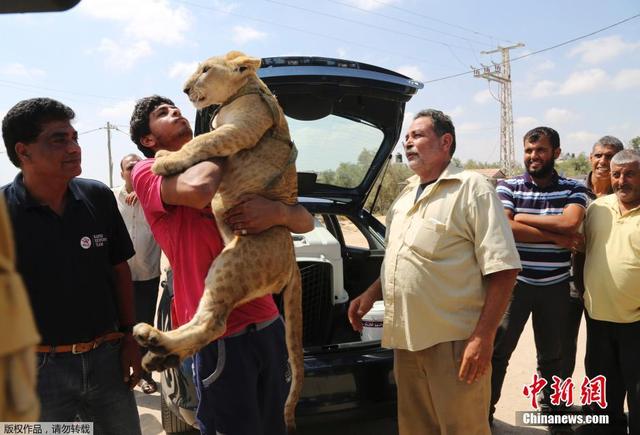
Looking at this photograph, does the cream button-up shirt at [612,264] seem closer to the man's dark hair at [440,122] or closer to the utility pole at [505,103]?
the man's dark hair at [440,122]

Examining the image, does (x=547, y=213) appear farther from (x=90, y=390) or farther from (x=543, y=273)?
(x=90, y=390)

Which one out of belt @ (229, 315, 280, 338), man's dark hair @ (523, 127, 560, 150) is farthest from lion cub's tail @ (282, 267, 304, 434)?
man's dark hair @ (523, 127, 560, 150)

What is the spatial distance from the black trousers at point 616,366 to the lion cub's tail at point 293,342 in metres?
2.58

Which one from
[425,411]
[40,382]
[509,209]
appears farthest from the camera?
[509,209]

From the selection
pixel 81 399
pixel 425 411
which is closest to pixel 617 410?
pixel 425 411

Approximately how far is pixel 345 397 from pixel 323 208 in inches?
71.6

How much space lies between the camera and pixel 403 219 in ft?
9.19

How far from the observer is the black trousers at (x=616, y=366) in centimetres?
331

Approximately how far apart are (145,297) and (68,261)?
2.55m

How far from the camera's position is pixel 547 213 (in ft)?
12.4

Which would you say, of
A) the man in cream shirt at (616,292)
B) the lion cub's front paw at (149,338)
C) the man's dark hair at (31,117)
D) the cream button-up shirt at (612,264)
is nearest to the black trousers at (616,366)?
the man in cream shirt at (616,292)

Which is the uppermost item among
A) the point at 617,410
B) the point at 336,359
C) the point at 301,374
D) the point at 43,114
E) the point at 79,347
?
the point at 43,114

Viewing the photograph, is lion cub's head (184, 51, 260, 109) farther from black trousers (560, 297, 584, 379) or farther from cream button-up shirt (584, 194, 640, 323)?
black trousers (560, 297, 584, 379)

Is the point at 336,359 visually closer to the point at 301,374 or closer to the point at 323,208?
the point at 301,374
